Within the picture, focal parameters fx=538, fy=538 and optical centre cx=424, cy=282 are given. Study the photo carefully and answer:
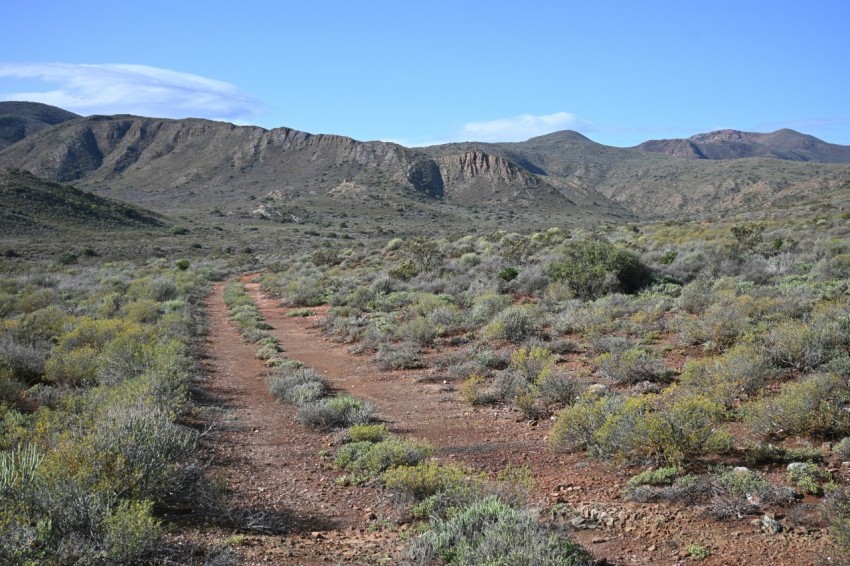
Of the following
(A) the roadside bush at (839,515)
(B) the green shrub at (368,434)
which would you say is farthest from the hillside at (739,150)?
(A) the roadside bush at (839,515)

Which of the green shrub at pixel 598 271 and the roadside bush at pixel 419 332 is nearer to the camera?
the roadside bush at pixel 419 332

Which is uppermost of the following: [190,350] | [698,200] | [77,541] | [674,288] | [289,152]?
[289,152]

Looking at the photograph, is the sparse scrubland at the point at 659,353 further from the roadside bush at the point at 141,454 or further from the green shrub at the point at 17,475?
the green shrub at the point at 17,475

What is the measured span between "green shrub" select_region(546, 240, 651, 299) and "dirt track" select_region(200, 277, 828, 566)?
263 inches

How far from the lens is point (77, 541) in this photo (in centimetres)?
343

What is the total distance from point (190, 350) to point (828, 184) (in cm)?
8326

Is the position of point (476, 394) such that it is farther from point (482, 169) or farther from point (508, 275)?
point (482, 169)

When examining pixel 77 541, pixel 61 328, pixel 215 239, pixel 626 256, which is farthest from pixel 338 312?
pixel 215 239

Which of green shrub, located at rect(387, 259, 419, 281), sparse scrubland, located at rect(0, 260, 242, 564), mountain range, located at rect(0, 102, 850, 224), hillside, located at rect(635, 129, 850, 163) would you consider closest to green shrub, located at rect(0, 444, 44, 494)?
sparse scrubland, located at rect(0, 260, 242, 564)

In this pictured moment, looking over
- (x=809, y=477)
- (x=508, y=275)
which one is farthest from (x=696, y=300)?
(x=809, y=477)

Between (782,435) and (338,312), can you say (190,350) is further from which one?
(782,435)

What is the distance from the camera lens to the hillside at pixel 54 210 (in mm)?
50372

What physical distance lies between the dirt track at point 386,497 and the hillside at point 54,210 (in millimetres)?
51431

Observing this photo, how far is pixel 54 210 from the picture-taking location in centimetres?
5509
